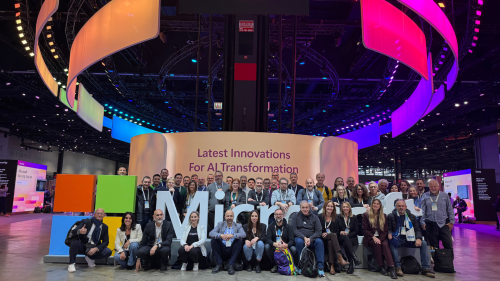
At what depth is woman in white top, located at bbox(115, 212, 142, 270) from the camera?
552 centimetres

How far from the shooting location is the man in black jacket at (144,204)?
244 inches

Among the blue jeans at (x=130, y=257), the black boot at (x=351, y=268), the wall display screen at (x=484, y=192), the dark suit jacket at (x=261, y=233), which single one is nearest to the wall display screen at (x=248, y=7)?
the dark suit jacket at (x=261, y=233)

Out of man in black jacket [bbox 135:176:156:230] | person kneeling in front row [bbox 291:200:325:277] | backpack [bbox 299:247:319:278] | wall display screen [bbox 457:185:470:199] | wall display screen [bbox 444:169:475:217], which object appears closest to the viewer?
backpack [bbox 299:247:319:278]

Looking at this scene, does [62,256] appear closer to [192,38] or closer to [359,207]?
[359,207]

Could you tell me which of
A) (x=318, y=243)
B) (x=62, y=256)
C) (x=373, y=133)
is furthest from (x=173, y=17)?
(x=373, y=133)

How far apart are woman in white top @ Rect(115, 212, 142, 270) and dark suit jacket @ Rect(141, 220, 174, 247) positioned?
0.14 meters

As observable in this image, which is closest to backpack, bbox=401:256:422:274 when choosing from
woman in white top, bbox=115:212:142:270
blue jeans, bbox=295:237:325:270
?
blue jeans, bbox=295:237:325:270

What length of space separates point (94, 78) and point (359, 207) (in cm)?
1398

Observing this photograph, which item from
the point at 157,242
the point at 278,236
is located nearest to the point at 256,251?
the point at 278,236

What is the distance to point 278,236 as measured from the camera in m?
5.64

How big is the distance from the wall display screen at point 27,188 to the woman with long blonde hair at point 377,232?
61.3 ft

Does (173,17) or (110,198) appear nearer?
(110,198)

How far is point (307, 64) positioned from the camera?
16484mm

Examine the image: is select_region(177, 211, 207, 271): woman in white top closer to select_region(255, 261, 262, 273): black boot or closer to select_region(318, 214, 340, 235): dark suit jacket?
select_region(255, 261, 262, 273): black boot
